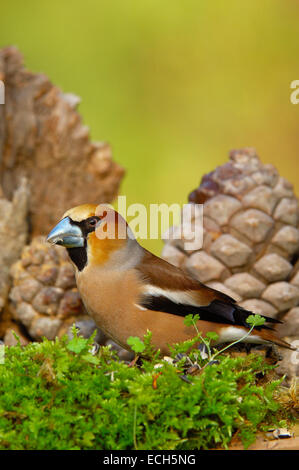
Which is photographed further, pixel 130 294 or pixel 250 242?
pixel 250 242

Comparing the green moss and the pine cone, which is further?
the pine cone

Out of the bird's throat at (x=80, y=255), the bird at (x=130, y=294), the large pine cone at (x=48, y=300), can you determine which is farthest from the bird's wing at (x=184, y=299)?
the large pine cone at (x=48, y=300)

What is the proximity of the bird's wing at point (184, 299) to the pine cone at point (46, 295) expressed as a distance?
0.26 metres

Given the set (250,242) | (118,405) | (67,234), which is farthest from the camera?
(250,242)

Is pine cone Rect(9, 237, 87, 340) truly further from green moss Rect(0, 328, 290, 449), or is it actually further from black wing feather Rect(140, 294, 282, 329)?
green moss Rect(0, 328, 290, 449)

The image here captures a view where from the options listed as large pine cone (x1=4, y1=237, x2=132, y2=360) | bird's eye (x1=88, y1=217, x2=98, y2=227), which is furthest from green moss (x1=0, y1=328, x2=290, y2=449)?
large pine cone (x1=4, y1=237, x2=132, y2=360)

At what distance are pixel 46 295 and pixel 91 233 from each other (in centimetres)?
28

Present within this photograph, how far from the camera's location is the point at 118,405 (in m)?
0.92

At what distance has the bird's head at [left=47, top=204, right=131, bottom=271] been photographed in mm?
1206

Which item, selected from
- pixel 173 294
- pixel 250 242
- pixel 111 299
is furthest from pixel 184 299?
pixel 250 242

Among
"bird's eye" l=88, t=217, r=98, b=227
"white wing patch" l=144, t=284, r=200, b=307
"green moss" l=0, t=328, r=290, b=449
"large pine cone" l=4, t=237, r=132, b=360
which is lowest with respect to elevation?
"green moss" l=0, t=328, r=290, b=449

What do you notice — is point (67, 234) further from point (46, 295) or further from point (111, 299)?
point (46, 295)

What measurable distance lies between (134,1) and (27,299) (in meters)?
1.46

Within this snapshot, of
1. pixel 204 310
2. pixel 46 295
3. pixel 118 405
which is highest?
pixel 46 295
